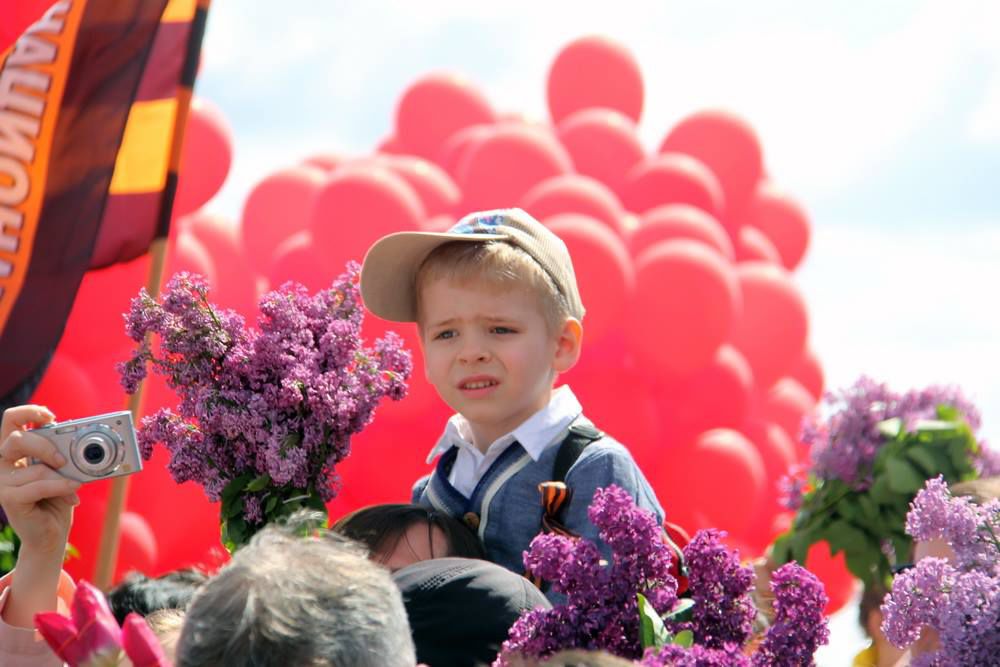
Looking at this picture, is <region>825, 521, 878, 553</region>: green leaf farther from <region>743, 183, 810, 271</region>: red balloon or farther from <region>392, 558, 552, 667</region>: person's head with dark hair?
<region>743, 183, 810, 271</region>: red balloon

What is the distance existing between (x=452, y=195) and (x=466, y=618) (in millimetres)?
5466

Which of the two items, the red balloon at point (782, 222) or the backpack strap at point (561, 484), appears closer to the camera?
the backpack strap at point (561, 484)

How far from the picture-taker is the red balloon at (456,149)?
7.66 meters

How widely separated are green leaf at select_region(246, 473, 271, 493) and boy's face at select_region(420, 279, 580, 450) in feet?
1.63

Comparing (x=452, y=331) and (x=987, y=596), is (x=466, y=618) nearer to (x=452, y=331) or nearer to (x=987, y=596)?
(x=987, y=596)

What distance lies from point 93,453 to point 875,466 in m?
3.17

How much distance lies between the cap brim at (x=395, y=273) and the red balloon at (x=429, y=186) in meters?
4.19

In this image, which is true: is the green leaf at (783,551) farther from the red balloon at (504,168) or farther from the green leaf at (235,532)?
the red balloon at (504,168)

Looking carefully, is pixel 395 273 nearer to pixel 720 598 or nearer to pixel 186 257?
pixel 720 598

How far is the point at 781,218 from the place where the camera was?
841 centimetres

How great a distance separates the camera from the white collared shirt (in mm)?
2486

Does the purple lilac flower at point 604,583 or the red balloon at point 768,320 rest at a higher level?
the red balloon at point 768,320

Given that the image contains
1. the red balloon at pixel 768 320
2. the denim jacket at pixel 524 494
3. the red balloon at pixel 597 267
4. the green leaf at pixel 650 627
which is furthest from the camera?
the red balloon at pixel 768 320

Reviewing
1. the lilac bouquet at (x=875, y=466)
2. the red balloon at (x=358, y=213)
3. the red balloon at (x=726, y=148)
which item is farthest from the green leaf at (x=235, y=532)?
the red balloon at (x=726, y=148)
